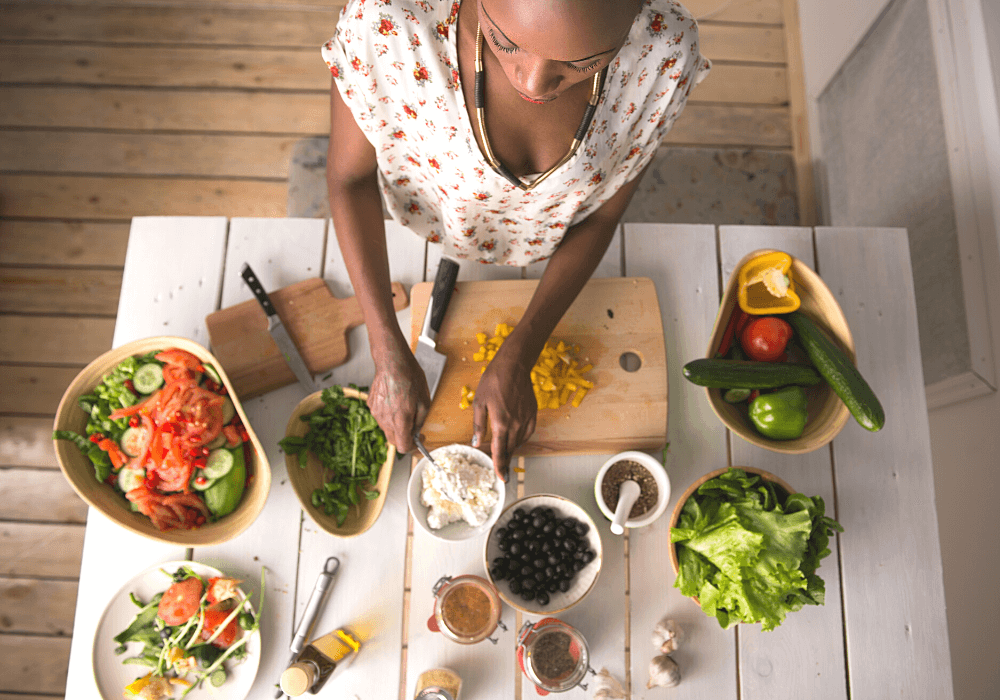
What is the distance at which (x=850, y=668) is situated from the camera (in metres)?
1.28

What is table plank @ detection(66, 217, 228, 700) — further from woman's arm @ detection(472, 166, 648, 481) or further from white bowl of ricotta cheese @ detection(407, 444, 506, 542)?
woman's arm @ detection(472, 166, 648, 481)

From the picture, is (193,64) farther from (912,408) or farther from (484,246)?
(912,408)

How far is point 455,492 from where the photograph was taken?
1.21m

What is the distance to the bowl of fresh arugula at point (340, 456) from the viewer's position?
4.09 feet

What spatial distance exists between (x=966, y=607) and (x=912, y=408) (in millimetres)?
680

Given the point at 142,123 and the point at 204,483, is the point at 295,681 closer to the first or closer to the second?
the point at 204,483

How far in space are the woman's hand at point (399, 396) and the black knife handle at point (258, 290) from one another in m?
0.33

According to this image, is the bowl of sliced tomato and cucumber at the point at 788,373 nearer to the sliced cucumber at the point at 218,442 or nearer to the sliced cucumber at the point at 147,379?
the sliced cucumber at the point at 218,442

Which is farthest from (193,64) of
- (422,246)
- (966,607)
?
(966,607)

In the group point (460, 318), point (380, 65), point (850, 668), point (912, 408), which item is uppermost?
point (380, 65)

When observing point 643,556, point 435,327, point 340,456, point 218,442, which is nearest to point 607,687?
point 643,556

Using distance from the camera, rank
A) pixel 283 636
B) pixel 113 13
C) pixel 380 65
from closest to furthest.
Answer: pixel 380 65
pixel 283 636
pixel 113 13

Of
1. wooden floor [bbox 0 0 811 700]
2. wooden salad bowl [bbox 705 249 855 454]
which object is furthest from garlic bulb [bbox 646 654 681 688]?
wooden floor [bbox 0 0 811 700]

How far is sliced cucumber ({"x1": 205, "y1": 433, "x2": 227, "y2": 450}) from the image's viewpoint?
47.9 inches
